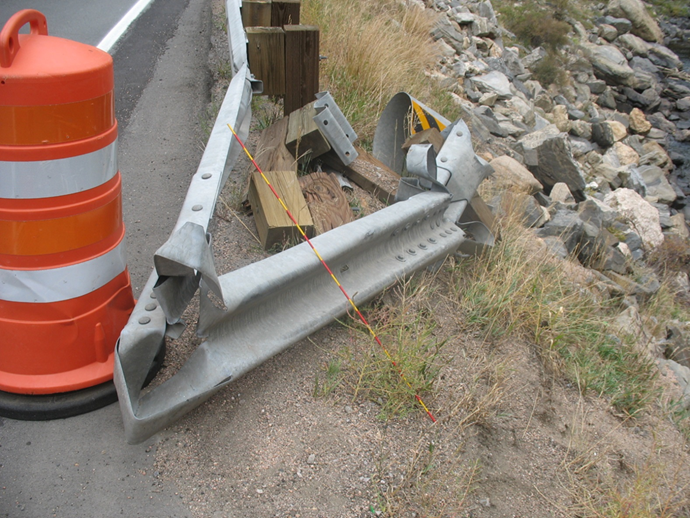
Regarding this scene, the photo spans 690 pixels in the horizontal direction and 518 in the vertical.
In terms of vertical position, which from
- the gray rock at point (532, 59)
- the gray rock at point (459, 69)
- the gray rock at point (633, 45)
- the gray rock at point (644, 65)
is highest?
the gray rock at point (459, 69)

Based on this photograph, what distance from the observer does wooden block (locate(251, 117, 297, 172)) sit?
4.28 m

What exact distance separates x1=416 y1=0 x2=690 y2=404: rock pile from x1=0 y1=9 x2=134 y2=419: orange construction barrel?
457 centimetres

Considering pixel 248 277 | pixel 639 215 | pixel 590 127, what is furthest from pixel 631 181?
pixel 248 277

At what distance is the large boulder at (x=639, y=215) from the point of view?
10.7 meters

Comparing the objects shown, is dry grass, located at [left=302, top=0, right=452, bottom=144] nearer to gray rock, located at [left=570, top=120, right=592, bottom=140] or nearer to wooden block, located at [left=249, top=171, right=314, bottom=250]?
wooden block, located at [left=249, top=171, right=314, bottom=250]

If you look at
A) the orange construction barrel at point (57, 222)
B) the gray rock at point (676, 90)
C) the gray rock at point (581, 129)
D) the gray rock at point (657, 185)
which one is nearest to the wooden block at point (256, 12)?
the orange construction barrel at point (57, 222)

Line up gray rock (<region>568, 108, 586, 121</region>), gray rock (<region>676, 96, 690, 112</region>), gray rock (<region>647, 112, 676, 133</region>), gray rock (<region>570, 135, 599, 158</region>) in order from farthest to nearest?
1. gray rock (<region>676, 96, 690, 112</region>)
2. gray rock (<region>647, 112, 676, 133</region>)
3. gray rock (<region>568, 108, 586, 121</region>)
4. gray rock (<region>570, 135, 599, 158</region>)

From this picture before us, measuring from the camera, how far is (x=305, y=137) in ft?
14.0

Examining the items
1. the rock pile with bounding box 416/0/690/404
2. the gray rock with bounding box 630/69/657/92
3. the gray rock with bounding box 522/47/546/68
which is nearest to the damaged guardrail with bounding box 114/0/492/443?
the rock pile with bounding box 416/0/690/404

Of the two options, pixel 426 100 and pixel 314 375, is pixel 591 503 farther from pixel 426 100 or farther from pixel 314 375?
pixel 426 100

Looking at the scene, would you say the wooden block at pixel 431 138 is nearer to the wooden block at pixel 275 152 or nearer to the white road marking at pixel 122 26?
the wooden block at pixel 275 152

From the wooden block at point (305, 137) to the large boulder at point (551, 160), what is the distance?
246 inches

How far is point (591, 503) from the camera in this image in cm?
254

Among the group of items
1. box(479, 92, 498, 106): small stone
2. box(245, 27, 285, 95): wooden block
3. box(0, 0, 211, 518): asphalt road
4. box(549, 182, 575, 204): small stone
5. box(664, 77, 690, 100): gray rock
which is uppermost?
box(245, 27, 285, 95): wooden block
